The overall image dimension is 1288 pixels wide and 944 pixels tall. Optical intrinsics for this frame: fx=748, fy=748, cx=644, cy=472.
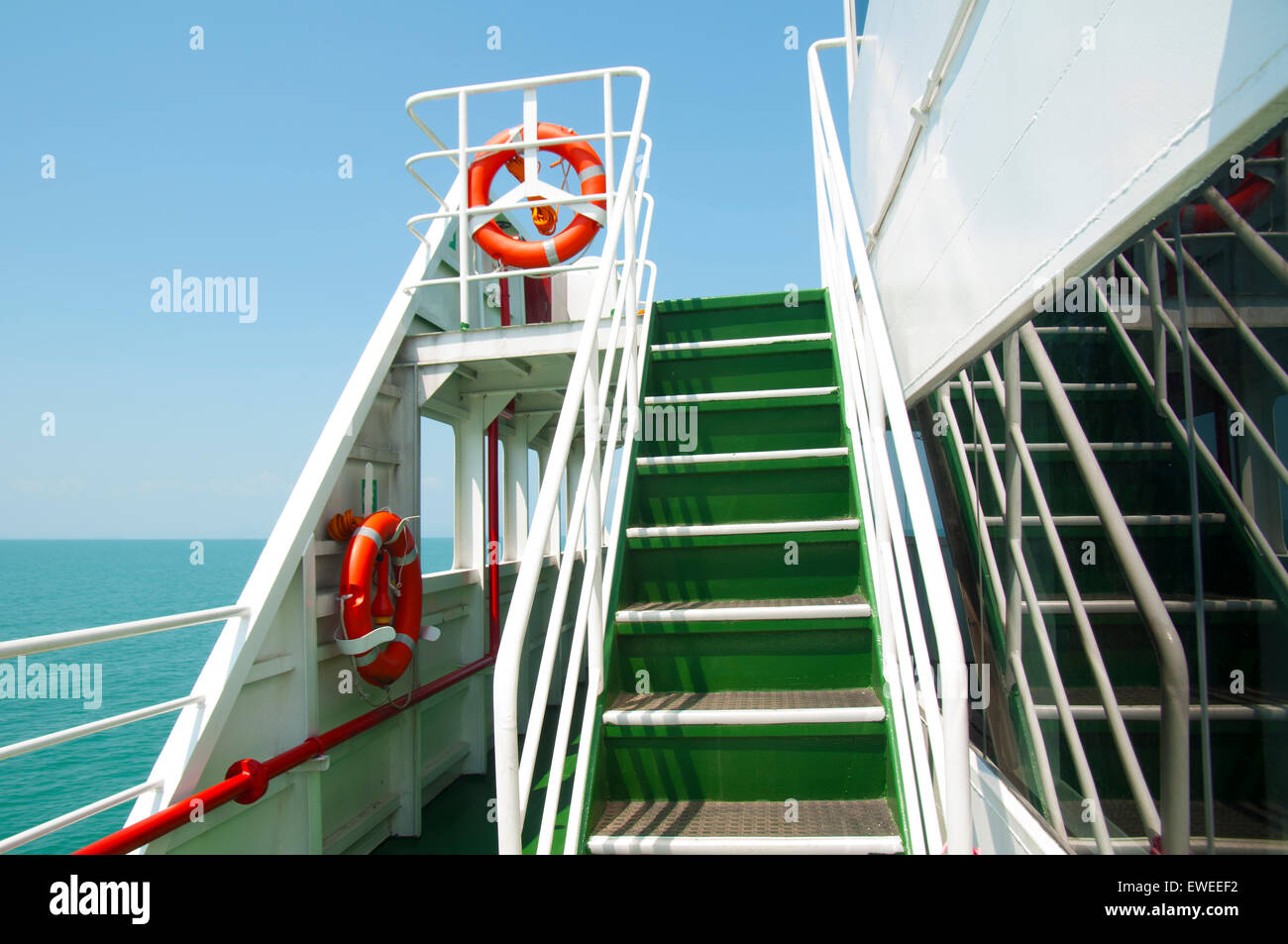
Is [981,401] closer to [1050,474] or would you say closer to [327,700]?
[1050,474]

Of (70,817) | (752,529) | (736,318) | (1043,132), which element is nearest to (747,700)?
(752,529)

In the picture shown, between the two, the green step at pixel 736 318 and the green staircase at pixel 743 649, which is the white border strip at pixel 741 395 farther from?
the green step at pixel 736 318

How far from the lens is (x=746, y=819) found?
6.93 feet

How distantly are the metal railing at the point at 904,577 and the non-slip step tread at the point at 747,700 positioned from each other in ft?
0.59

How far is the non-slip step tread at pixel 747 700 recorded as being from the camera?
226 centimetres

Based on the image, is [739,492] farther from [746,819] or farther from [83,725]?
[83,725]

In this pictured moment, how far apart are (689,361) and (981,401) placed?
171 centimetres

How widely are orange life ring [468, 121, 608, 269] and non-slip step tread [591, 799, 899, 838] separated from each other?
10.5 ft

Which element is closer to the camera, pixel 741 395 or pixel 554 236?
pixel 741 395

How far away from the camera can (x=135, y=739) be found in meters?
16.7

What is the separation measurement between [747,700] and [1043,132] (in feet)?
5.64
